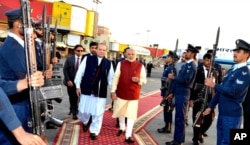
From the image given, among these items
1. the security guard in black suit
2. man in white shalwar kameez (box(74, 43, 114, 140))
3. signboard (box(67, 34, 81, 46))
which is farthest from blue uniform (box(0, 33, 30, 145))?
signboard (box(67, 34, 81, 46))

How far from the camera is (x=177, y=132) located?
5.75m

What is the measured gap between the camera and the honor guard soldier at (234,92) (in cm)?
417

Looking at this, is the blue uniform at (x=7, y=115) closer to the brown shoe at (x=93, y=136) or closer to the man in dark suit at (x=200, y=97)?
the brown shoe at (x=93, y=136)

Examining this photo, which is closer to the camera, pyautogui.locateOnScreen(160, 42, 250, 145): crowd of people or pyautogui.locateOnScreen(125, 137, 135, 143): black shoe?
pyautogui.locateOnScreen(160, 42, 250, 145): crowd of people

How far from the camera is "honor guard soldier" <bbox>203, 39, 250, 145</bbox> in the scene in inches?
164

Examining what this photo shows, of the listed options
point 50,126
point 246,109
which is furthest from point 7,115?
point 50,126

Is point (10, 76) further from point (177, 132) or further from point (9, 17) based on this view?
point (177, 132)

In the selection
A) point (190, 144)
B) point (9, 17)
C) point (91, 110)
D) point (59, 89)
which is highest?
point (9, 17)

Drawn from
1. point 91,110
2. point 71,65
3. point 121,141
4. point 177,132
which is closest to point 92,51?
point 71,65

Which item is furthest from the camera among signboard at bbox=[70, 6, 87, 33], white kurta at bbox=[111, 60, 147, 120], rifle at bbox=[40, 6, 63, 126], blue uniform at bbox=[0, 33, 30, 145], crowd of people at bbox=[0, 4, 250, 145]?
signboard at bbox=[70, 6, 87, 33]

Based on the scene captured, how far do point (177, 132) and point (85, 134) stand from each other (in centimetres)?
177

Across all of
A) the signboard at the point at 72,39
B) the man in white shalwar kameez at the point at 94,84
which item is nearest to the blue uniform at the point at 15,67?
the man in white shalwar kameez at the point at 94,84

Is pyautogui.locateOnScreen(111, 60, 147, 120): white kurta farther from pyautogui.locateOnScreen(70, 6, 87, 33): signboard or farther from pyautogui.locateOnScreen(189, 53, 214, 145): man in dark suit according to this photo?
pyautogui.locateOnScreen(70, 6, 87, 33): signboard

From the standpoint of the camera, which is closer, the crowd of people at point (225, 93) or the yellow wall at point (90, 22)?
the crowd of people at point (225, 93)
